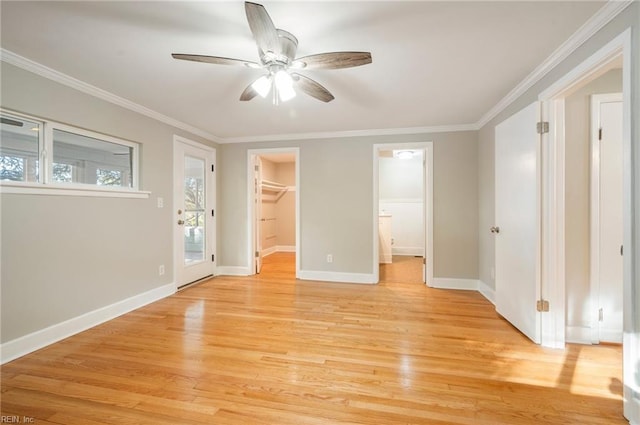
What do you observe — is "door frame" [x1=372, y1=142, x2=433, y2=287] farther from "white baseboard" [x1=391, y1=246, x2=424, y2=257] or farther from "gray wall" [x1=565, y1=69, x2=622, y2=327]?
"white baseboard" [x1=391, y1=246, x2=424, y2=257]

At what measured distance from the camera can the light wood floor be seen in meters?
1.52

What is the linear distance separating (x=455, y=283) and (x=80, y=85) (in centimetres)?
491

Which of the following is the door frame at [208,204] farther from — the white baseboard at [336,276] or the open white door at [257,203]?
the white baseboard at [336,276]

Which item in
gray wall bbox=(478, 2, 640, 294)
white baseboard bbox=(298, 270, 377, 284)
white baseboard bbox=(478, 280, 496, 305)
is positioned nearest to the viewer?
gray wall bbox=(478, 2, 640, 294)

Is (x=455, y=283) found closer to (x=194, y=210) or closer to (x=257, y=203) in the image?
(x=257, y=203)

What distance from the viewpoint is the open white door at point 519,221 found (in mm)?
2293

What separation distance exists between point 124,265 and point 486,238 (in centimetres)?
437

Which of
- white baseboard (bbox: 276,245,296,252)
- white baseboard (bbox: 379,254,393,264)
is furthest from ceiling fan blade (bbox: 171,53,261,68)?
white baseboard (bbox: 276,245,296,252)

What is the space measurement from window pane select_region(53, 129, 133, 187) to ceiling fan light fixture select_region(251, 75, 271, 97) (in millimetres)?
1912

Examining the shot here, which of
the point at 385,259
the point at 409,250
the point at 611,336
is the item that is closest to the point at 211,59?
the point at 611,336

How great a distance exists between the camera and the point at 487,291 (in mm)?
3477

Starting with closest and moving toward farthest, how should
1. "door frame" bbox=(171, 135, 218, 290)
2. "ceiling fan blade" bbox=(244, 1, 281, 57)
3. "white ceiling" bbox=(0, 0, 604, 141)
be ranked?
1. "ceiling fan blade" bbox=(244, 1, 281, 57)
2. "white ceiling" bbox=(0, 0, 604, 141)
3. "door frame" bbox=(171, 135, 218, 290)

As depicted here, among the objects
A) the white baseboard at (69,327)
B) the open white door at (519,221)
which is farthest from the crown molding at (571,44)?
the white baseboard at (69,327)

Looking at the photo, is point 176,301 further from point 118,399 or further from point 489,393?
point 489,393
